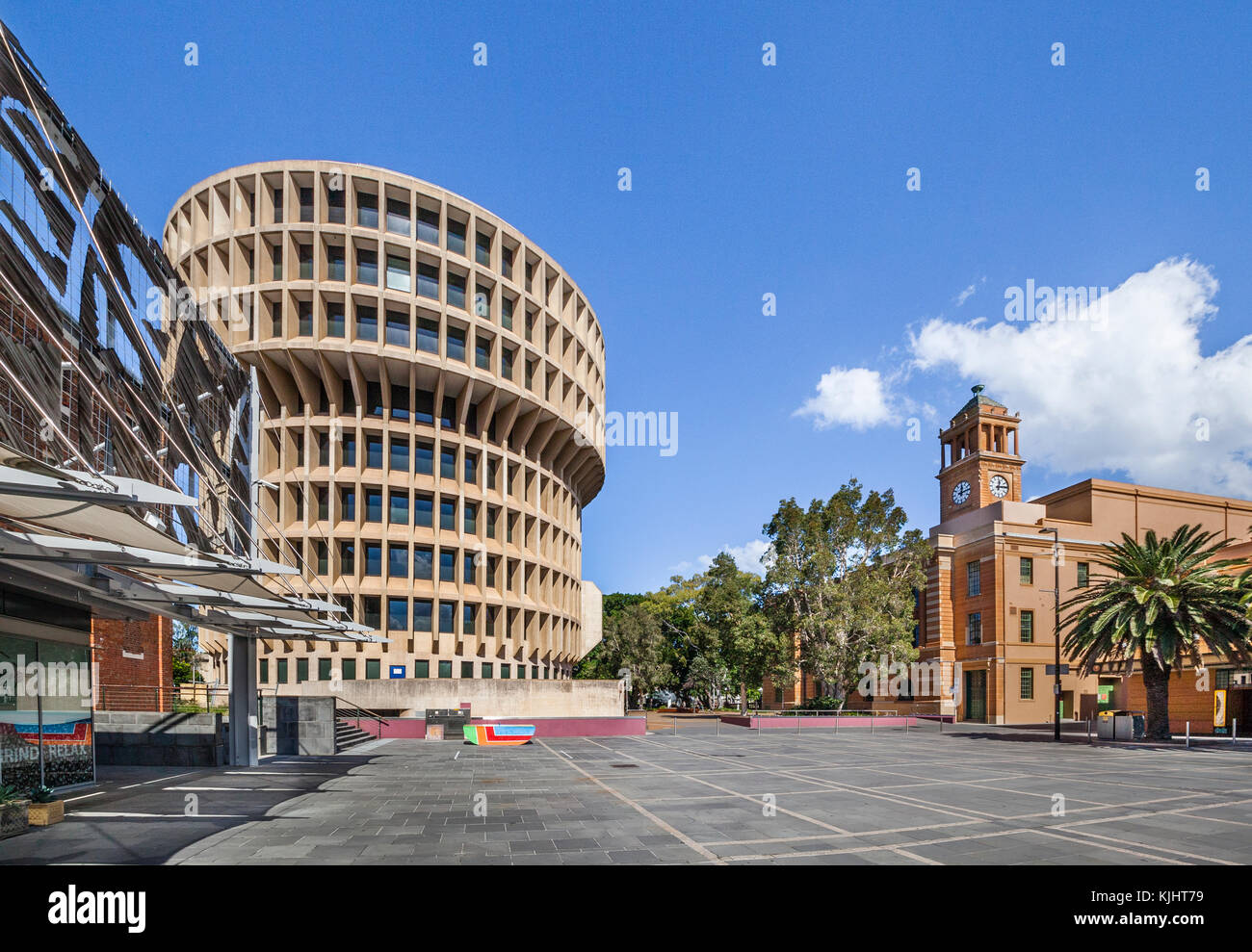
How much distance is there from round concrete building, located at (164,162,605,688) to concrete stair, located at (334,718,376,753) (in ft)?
36.8

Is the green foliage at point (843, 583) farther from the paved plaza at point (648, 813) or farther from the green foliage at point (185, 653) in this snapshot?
the green foliage at point (185, 653)

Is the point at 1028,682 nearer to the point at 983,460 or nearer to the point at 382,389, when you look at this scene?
the point at 983,460

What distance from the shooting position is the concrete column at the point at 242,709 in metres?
19.9

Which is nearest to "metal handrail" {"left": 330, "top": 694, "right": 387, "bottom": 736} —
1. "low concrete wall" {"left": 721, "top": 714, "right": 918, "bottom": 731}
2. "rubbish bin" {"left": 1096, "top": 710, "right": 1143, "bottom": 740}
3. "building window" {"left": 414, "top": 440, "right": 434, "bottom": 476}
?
"building window" {"left": 414, "top": 440, "right": 434, "bottom": 476}

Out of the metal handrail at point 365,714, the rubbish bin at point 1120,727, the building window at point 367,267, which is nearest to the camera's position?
the metal handrail at point 365,714

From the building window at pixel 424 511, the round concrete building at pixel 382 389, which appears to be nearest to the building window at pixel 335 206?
the round concrete building at pixel 382 389

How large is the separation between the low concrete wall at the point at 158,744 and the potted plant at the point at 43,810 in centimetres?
819

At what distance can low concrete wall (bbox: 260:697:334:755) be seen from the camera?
23.3 metres

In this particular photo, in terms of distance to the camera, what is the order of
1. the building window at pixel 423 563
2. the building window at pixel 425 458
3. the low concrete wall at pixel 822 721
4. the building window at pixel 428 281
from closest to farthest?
the building window at pixel 423 563, the building window at pixel 428 281, the low concrete wall at pixel 822 721, the building window at pixel 425 458

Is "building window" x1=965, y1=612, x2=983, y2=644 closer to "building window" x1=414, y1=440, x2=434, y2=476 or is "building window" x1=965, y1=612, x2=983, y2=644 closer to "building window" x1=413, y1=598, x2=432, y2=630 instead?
"building window" x1=413, y1=598, x2=432, y2=630

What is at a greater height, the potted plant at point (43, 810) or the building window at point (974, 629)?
the potted plant at point (43, 810)

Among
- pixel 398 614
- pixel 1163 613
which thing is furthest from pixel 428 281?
pixel 1163 613

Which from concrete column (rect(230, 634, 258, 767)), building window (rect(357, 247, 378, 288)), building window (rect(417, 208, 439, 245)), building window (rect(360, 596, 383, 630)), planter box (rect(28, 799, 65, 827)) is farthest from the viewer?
building window (rect(417, 208, 439, 245))
